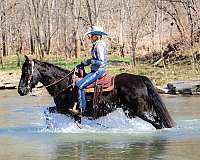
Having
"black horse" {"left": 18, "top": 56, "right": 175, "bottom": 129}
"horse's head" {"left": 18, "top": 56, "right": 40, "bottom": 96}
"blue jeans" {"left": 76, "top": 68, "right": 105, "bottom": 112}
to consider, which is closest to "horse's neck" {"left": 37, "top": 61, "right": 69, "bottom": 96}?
"black horse" {"left": 18, "top": 56, "right": 175, "bottom": 129}

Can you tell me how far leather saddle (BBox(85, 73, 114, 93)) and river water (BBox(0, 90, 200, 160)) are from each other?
55 cm

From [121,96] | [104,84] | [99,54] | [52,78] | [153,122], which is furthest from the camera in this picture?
[52,78]

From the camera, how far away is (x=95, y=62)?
10414 millimetres

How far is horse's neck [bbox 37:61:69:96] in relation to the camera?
10812 mm

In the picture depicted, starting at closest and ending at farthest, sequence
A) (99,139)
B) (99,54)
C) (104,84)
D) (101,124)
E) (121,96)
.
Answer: (99,139) → (99,54) → (104,84) → (121,96) → (101,124)

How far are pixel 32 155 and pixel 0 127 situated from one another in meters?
4.03

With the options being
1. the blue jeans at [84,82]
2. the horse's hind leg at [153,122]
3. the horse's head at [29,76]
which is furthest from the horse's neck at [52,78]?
the horse's hind leg at [153,122]

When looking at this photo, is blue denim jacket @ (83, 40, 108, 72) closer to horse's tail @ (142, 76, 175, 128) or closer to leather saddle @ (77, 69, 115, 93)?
leather saddle @ (77, 69, 115, 93)

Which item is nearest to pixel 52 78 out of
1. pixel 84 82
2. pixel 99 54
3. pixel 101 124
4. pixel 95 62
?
pixel 84 82

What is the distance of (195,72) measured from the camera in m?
25.0

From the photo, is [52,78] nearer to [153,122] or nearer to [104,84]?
[104,84]

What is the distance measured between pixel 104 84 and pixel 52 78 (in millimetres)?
1155

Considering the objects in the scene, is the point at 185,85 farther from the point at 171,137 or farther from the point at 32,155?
the point at 32,155

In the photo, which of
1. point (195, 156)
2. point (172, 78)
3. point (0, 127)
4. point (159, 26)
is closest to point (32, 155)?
point (195, 156)
